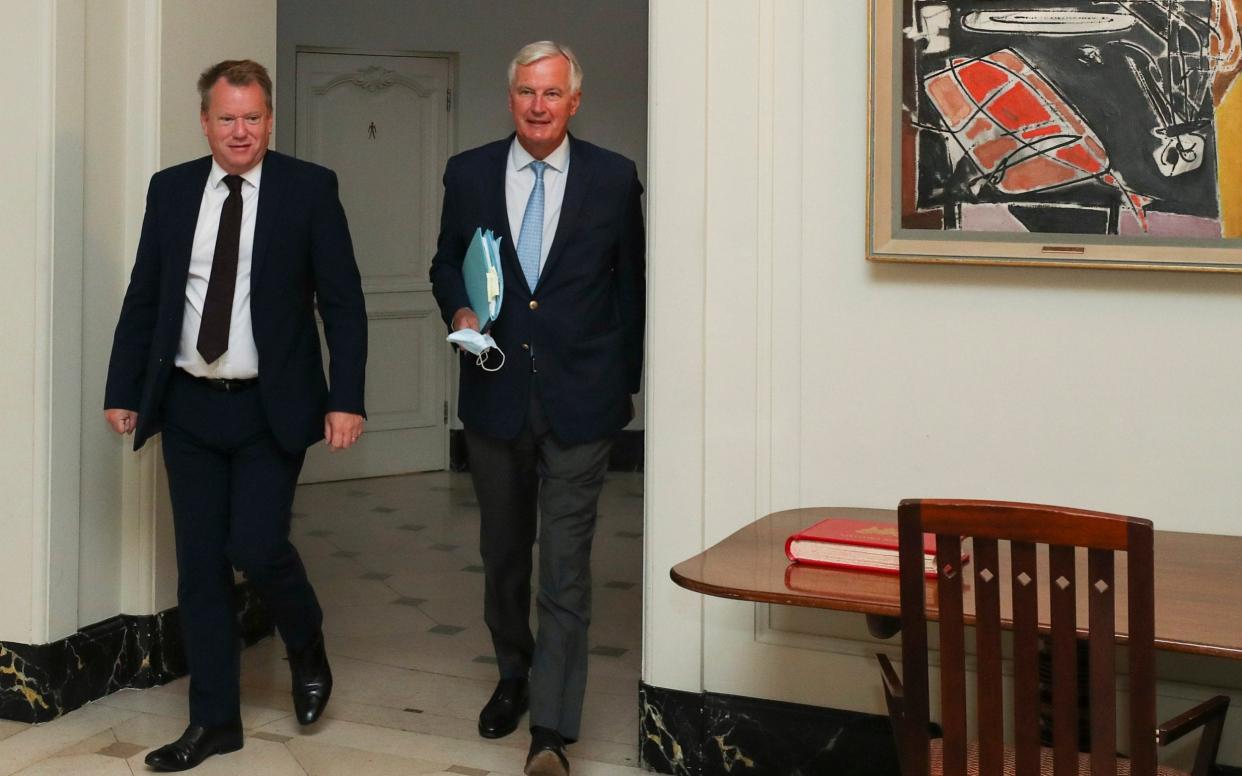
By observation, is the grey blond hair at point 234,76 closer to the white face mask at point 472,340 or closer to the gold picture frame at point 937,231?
the white face mask at point 472,340

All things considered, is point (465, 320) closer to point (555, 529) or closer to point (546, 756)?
point (555, 529)

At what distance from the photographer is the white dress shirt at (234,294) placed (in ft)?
11.7

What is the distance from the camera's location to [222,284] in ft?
11.6

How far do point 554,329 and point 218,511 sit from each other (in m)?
0.99

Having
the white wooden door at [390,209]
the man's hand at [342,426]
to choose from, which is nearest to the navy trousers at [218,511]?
the man's hand at [342,426]

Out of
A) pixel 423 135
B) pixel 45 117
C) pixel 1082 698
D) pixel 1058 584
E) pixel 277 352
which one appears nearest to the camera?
pixel 1058 584

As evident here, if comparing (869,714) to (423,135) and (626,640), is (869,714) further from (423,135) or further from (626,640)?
(423,135)

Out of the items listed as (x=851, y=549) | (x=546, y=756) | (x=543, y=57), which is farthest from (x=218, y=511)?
(x=851, y=549)

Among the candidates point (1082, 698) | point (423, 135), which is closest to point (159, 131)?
point (1082, 698)

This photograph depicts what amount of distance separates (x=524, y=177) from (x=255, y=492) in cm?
104

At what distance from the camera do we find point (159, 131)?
412 cm

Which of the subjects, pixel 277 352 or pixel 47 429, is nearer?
pixel 277 352

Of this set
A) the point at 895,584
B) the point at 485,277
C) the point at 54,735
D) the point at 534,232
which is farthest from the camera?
the point at 54,735

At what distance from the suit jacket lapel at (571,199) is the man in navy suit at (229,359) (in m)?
0.59
